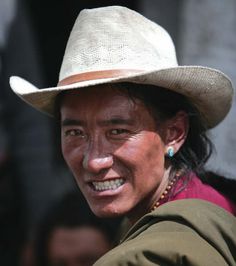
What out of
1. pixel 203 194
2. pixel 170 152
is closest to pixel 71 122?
pixel 170 152

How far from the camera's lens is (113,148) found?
141 inches

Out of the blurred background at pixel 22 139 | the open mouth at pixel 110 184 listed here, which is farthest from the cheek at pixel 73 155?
the blurred background at pixel 22 139

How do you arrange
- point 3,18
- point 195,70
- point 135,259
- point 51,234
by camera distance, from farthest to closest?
point 3,18 → point 51,234 → point 195,70 → point 135,259

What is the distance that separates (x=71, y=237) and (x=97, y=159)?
199 centimetres

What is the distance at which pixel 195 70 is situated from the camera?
3.53 m

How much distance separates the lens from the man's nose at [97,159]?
355 centimetres

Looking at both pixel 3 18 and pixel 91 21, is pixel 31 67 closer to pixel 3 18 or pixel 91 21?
pixel 3 18

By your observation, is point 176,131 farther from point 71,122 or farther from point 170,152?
point 71,122

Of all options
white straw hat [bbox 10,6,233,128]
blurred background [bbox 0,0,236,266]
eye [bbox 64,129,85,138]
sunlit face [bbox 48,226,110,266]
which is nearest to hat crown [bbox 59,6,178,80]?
white straw hat [bbox 10,6,233,128]

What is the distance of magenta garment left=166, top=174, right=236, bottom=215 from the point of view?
3590 mm

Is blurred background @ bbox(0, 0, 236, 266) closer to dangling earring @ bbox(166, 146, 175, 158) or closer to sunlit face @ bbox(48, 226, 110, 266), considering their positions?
sunlit face @ bbox(48, 226, 110, 266)

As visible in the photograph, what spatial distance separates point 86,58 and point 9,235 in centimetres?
329

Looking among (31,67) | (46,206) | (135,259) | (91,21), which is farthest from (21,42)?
(135,259)

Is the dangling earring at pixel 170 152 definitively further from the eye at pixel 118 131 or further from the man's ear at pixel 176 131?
the eye at pixel 118 131
